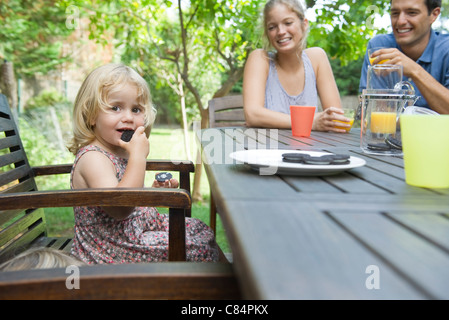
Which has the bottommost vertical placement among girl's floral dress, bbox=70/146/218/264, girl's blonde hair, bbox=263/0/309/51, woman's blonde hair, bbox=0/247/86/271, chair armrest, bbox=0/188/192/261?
girl's floral dress, bbox=70/146/218/264

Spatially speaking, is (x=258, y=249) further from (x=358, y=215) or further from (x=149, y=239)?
(x=149, y=239)

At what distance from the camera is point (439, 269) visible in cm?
49

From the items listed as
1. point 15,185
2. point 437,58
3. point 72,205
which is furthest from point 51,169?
point 437,58

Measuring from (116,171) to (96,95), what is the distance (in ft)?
0.95

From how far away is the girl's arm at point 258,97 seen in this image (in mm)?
2199

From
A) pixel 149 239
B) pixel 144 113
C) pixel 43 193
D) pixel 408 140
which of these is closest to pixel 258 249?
pixel 408 140

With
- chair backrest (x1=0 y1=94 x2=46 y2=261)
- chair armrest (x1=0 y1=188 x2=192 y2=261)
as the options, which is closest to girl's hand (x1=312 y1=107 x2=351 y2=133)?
chair armrest (x1=0 y1=188 x2=192 y2=261)

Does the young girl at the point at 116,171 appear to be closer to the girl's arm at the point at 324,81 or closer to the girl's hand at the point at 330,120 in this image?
the girl's hand at the point at 330,120

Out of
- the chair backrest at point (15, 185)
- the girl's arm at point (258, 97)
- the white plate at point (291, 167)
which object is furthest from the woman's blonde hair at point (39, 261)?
the girl's arm at point (258, 97)

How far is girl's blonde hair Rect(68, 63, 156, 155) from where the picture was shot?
1.60m

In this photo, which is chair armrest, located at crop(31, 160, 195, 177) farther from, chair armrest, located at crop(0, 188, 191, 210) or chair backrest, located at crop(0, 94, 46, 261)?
chair armrest, located at crop(0, 188, 191, 210)

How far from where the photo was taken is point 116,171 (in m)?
1.57
